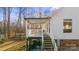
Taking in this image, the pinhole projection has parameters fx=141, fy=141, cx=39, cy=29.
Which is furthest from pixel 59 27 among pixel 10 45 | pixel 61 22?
pixel 10 45

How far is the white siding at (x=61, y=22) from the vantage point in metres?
2.87

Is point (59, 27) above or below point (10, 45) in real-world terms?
above

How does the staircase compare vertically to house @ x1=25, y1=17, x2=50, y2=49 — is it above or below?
below

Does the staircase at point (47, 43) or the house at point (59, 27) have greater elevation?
the house at point (59, 27)

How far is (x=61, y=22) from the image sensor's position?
288 centimetres

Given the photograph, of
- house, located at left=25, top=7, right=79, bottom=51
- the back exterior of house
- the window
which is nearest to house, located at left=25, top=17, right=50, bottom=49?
house, located at left=25, top=7, right=79, bottom=51

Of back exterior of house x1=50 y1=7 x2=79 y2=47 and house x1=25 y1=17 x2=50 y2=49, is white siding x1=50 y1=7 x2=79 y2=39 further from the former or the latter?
house x1=25 y1=17 x2=50 y2=49

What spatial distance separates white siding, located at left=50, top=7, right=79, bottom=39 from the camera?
287cm

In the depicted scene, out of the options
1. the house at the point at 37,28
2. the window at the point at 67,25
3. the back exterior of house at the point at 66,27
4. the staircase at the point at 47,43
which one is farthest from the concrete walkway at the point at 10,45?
the window at the point at 67,25

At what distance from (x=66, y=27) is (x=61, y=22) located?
145 mm

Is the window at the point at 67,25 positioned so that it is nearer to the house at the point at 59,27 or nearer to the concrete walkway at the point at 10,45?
the house at the point at 59,27

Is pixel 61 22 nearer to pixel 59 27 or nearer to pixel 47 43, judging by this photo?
pixel 59 27

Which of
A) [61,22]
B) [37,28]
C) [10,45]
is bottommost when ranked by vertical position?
[10,45]
